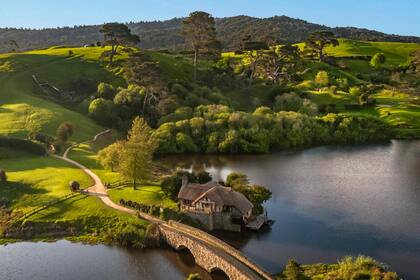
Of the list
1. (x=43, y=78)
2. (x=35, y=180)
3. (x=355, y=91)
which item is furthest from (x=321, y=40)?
(x=35, y=180)

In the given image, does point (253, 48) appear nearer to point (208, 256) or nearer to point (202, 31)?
point (202, 31)

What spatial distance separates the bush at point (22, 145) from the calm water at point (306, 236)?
3411 cm

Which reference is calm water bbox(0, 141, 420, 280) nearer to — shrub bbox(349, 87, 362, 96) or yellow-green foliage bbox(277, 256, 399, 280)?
yellow-green foliage bbox(277, 256, 399, 280)

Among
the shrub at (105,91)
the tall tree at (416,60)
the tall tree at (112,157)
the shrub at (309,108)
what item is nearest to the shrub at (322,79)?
the shrub at (309,108)

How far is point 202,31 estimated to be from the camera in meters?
140

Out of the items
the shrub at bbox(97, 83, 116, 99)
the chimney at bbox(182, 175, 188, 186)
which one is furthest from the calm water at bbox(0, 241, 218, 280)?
the shrub at bbox(97, 83, 116, 99)

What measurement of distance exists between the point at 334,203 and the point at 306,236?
40.5 feet

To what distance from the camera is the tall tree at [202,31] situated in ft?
454

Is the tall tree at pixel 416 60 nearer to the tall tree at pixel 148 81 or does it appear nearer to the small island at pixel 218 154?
the small island at pixel 218 154

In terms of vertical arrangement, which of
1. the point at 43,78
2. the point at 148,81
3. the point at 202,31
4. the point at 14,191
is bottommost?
the point at 14,191

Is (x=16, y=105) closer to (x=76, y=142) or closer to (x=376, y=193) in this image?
(x=76, y=142)

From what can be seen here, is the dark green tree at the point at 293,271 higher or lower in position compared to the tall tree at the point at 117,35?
lower

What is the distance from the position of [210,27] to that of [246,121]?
152 ft

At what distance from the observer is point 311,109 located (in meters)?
121
